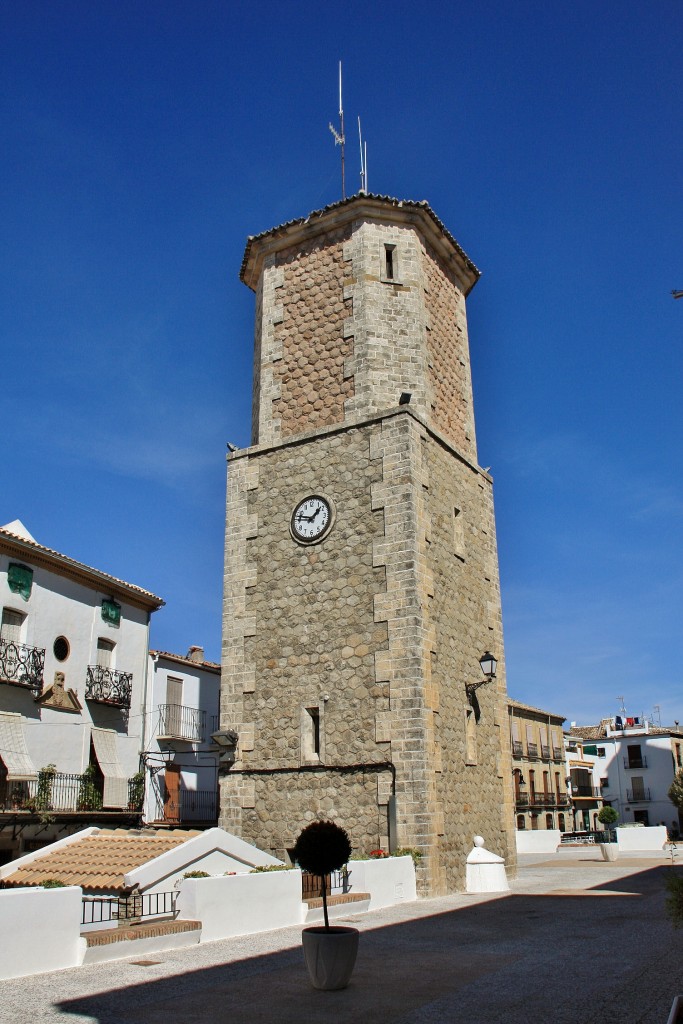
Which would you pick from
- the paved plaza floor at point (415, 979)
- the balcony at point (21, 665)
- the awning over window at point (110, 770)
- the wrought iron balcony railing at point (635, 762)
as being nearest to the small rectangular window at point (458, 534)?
the paved plaza floor at point (415, 979)

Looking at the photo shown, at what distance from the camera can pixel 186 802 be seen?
25.3 metres

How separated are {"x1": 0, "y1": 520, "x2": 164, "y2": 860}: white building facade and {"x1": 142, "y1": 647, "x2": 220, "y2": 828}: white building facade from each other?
885 millimetres

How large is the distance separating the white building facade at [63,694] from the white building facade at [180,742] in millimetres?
885

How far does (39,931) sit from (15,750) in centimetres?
1146

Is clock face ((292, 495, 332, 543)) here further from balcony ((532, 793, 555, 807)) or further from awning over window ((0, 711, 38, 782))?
balcony ((532, 793, 555, 807))

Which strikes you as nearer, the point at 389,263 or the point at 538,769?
the point at 389,263

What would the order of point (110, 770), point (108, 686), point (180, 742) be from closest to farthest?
point (110, 770), point (108, 686), point (180, 742)

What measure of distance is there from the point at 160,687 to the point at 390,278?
14043 mm

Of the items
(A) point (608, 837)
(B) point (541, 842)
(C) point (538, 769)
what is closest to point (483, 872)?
(A) point (608, 837)

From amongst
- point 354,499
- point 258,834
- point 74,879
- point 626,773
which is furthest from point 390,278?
point 626,773

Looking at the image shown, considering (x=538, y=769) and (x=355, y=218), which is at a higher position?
(x=355, y=218)

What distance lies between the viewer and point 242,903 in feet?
35.0

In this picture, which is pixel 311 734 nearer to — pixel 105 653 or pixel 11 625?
pixel 11 625

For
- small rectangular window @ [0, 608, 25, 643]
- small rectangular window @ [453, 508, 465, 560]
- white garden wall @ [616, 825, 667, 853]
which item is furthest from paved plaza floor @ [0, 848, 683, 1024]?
white garden wall @ [616, 825, 667, 853]
